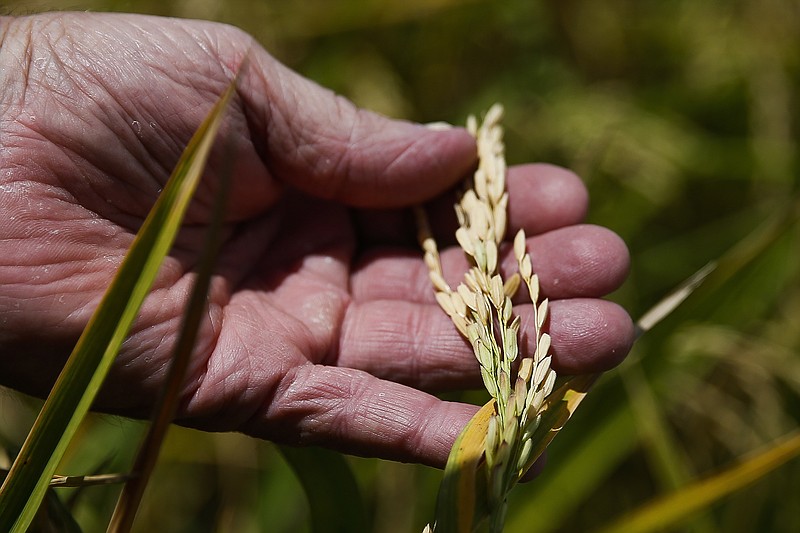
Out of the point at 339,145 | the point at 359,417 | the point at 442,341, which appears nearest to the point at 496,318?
the point at 442,341

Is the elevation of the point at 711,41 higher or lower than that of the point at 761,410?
higher

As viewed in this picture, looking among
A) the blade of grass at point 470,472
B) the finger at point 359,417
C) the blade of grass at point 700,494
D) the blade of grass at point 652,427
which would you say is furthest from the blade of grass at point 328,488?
the blade of grass at point 652,427

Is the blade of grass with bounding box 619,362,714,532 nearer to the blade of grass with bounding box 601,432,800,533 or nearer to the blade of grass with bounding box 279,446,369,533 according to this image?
the blade of grass with bounding box 601,432,800,533

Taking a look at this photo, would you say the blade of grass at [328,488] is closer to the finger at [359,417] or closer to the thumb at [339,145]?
the finger at [359,417]

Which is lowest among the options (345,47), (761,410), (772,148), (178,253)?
(761,410)

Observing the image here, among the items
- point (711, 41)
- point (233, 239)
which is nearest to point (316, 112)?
point (233, 239)

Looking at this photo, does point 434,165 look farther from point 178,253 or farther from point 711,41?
point 711,41
